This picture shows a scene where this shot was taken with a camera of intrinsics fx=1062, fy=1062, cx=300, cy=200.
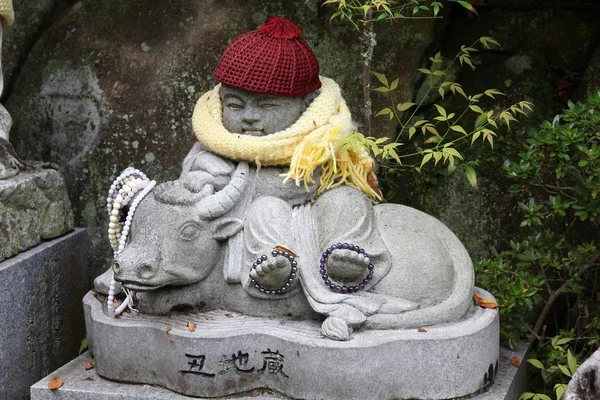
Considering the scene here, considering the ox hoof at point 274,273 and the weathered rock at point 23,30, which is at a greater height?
the weathered rock at point 23,30

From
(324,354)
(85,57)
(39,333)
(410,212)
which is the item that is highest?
(85,57)

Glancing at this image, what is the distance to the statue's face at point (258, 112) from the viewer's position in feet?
15.8

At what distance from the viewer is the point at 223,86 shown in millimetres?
4895

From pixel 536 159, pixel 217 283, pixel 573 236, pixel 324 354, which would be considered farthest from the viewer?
pixel 573 236

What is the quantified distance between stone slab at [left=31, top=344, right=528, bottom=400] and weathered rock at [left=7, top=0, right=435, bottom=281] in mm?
1504

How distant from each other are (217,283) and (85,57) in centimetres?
208

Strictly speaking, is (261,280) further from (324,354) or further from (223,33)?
(223,33)

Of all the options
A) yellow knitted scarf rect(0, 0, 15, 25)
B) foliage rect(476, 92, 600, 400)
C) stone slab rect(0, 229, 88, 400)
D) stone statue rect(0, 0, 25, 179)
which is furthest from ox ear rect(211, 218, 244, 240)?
yellow knitted scarf rect(0, 0, 15, 25)

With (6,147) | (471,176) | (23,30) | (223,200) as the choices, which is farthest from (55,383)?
(23,30)

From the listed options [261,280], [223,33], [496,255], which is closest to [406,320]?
[261,280]

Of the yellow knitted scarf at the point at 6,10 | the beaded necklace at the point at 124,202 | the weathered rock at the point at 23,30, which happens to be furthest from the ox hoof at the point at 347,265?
the weathered rock at the point at 23,30

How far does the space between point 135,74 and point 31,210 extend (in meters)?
1.15

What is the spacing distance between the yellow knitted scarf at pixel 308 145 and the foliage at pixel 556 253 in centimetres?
86

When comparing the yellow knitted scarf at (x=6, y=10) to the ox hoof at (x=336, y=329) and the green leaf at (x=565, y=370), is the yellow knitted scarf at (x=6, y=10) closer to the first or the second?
the ox hoof at (x=336, y=329)
